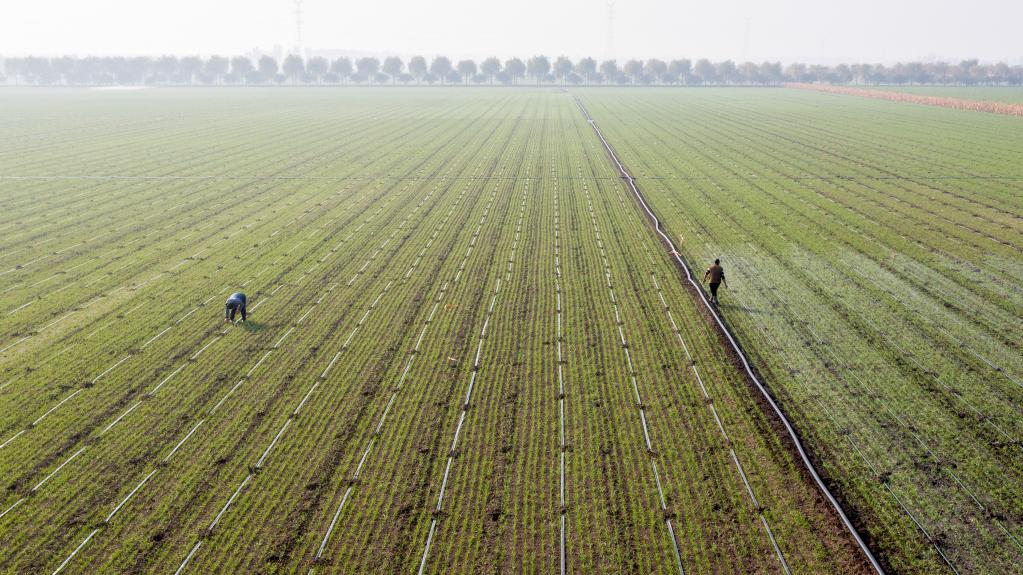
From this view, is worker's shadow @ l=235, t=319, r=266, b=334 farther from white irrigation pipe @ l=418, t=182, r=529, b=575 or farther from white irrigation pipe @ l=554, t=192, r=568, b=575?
white irrigation pipe @ l=554, t=192, r=568, b=575

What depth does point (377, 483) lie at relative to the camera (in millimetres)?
13891

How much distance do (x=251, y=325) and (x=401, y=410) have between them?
26.9 feet

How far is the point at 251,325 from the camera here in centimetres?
2202

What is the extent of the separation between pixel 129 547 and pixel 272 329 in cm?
1024

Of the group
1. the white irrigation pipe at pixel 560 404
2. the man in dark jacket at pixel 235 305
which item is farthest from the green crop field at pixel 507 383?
the man in dark jacket at pixel 235 305

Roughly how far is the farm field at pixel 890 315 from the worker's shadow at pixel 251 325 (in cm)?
1588

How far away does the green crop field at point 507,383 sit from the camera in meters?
12.5

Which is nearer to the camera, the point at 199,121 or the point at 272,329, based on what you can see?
the point at 272,329

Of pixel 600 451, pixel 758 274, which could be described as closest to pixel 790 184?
pixel 758 274

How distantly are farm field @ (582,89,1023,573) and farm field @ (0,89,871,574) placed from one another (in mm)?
222

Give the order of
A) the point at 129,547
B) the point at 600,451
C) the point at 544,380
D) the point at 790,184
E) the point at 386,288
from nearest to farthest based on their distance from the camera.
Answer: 1. the point at 129,547
2. the point at 600,451
3. the point at 544,380
4. the point at 386,288
5. the point at 790,184

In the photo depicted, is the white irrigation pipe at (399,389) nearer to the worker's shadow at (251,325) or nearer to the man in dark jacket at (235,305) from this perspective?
the worker's shadow at (251,325)

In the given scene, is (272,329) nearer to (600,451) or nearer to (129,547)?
(129,547)

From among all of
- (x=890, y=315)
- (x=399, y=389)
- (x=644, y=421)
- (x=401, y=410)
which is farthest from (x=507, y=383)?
(x=890, y=315)
